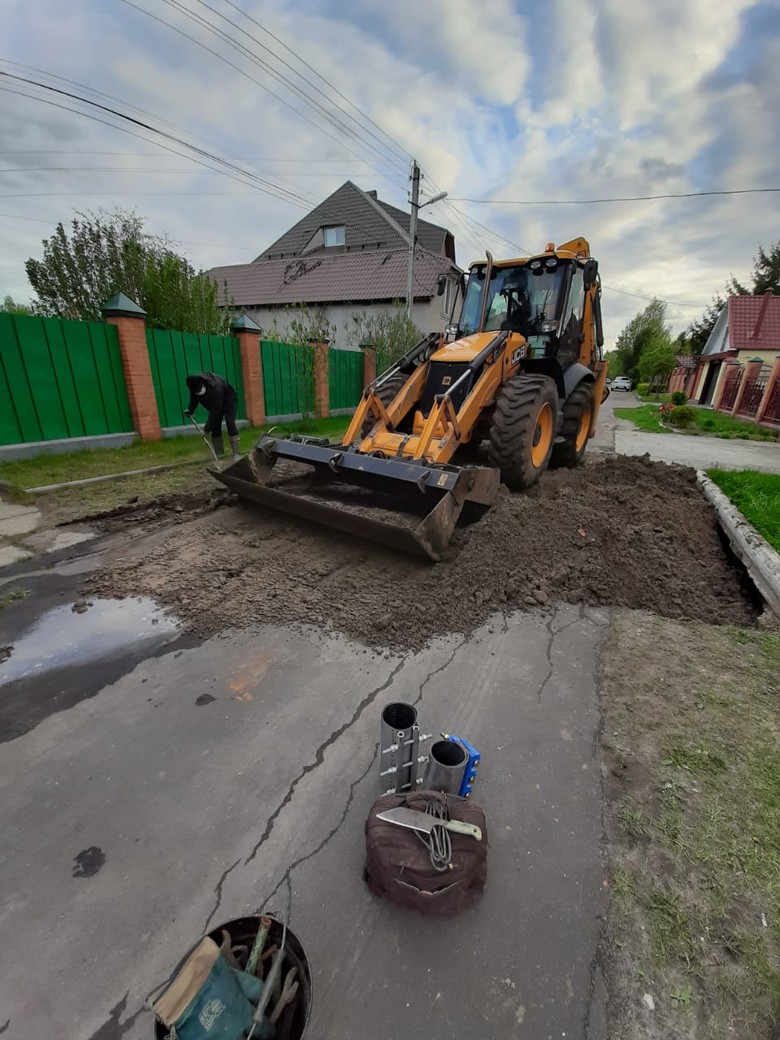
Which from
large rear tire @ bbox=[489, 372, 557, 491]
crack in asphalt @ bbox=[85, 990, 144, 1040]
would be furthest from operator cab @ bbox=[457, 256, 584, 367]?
crack in asphalt @ bbox=[85, 990, 144, 1040]

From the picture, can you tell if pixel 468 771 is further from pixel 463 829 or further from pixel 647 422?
pixel 647 422

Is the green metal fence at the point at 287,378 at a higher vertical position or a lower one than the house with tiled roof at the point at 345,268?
lower

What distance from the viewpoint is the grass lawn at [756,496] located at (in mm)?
4992

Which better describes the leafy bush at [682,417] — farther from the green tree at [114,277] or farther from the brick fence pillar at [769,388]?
the green tree at [114,277]

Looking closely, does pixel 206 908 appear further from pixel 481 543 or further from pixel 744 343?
pixel 744 343

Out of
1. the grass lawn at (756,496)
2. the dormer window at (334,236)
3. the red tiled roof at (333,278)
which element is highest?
the dormer window at (334,236)

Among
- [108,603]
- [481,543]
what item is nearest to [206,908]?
[108,603]

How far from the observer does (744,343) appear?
77.7 feet

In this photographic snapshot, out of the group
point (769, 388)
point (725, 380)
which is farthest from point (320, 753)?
point (725, 380)

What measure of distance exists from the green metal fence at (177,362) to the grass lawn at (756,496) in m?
9.51

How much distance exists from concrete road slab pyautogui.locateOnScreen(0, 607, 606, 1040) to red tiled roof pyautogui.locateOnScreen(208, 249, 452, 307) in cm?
1863

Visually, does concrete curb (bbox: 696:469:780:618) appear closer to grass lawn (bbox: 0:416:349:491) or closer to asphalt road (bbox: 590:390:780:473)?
asphalt road (bbox: 590:390:780:473)

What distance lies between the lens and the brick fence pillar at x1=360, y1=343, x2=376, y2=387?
1443 cm

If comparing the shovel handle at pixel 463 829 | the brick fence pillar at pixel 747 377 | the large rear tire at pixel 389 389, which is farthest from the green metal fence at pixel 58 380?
the brick fence pillar at pixel 747 377
